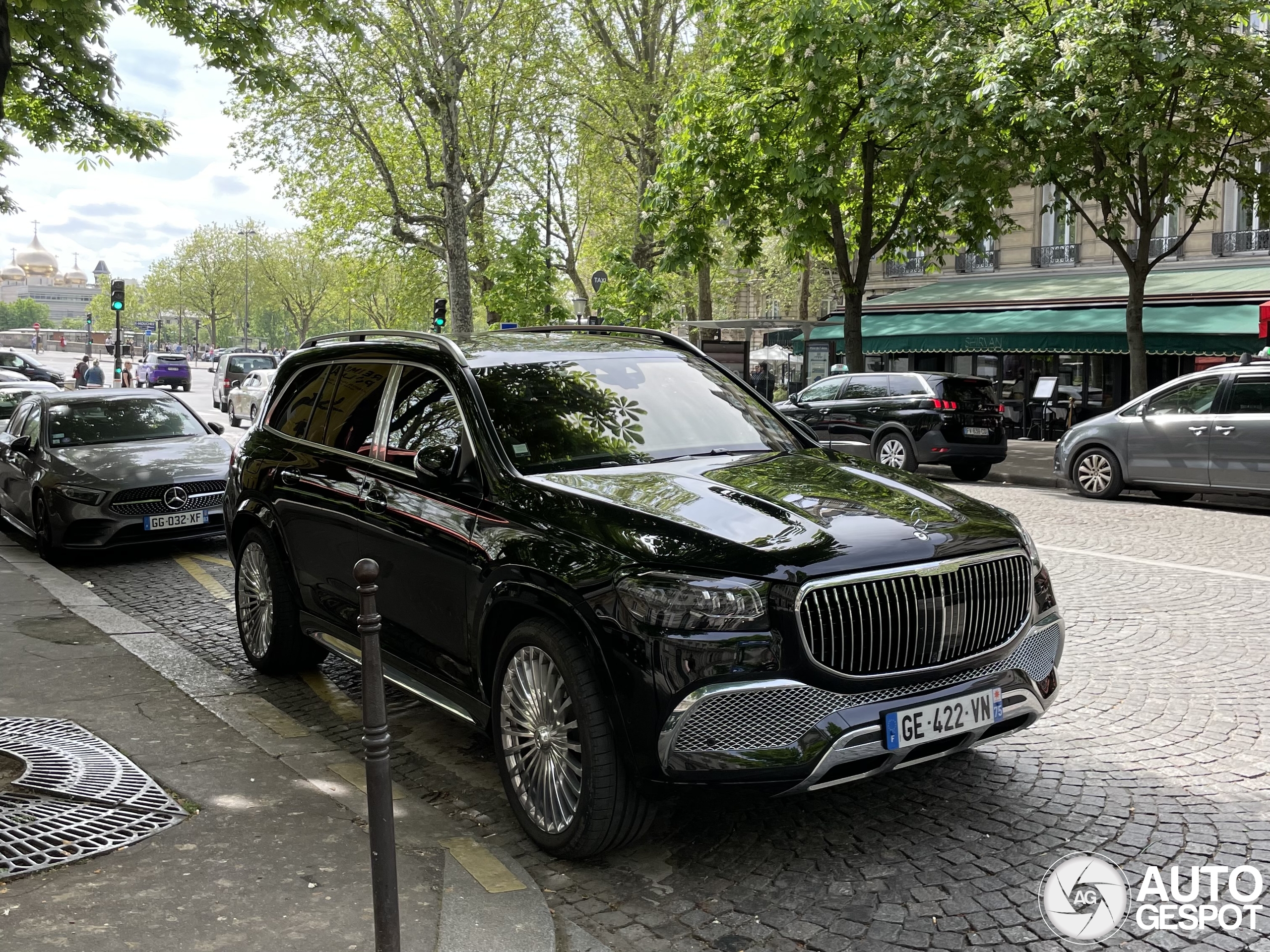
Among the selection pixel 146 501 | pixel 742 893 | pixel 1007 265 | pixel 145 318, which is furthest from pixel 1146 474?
pixel 145 318

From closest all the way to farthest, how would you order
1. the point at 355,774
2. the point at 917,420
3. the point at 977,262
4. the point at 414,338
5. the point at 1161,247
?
the point at 355,774
the point at 414,338
the point at 917,420
the point at 1161,247
the point at 977,262

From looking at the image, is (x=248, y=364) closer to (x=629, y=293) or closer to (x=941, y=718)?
(x=629, y=293)

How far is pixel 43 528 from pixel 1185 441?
1238 cm

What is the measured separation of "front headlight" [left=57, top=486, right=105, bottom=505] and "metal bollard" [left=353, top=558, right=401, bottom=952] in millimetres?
7987

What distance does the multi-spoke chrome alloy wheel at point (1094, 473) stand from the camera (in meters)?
14.9

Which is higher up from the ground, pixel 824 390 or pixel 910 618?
pixel 824 390

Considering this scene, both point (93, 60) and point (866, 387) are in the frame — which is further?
point (866, 387)

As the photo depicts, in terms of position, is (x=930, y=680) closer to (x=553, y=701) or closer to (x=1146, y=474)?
(x=553, y=701)

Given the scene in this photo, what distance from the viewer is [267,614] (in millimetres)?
6168

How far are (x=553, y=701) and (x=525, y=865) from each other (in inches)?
23.1

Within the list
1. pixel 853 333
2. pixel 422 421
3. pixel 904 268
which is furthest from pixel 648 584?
pixel 904 268

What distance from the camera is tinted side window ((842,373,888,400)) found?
1848 centimetres

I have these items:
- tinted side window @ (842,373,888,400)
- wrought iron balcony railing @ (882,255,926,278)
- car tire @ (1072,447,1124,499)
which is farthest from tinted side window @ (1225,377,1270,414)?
wrought iron balcony railing @ (882,255,926,278)

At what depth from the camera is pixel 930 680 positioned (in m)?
3.75
